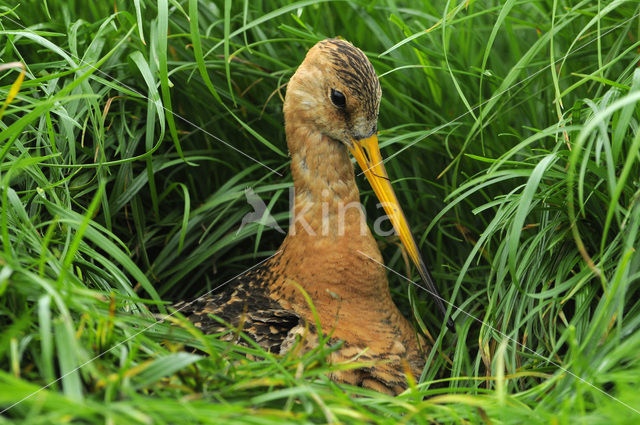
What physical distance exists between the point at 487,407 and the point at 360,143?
101 cm

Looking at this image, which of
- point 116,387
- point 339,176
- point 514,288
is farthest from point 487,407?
point 339,176

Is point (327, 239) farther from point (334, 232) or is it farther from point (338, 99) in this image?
point (338, 99)

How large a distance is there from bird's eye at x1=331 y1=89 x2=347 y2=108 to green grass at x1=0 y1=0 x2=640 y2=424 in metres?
0.20

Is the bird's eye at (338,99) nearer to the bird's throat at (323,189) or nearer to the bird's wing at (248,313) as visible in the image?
the bird's throat at (323,189)

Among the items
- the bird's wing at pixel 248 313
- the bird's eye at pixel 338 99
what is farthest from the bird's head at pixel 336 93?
the bird's wing at pixel 248 313

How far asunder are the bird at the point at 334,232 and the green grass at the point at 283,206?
123mm

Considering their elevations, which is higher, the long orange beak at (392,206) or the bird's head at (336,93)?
the bird's head at (336,93)

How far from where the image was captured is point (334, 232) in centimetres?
205

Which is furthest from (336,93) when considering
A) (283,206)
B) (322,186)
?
(283,206)

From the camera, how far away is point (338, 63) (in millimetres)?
2002

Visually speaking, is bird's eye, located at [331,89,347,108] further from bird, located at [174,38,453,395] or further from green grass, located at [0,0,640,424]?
green grass, located at [0,0,640,424]

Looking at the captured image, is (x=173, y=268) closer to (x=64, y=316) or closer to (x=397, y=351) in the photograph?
(x=397, y=351)

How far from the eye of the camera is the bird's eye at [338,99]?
6.62 ft

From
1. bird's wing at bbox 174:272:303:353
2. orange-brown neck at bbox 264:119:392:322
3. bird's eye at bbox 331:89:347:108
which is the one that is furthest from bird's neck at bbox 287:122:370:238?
bird's wing at bbox 174:272:303:353
